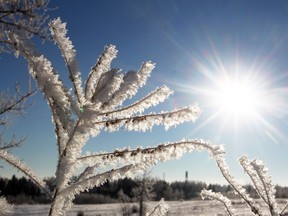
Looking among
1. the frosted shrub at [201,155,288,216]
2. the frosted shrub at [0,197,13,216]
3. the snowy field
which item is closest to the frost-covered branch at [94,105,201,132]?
the frosted shrub at [0,197,13,216]

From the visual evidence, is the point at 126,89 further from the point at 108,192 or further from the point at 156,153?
the point at 108,192

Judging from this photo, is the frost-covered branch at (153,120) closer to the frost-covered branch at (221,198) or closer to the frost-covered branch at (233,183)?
the frost-covered branch at (233,183)

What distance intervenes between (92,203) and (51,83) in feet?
188

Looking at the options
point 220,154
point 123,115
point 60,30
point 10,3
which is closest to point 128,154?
point 123,115

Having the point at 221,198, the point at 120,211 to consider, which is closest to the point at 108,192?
the point at 120,211

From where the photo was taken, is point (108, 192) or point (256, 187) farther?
point (108, 192)

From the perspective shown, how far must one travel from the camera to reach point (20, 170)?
0.77m

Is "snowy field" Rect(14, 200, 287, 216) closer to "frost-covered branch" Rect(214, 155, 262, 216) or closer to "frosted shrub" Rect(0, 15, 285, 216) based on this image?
"frost-covered branch" Rect(214, 155, 262, 216)

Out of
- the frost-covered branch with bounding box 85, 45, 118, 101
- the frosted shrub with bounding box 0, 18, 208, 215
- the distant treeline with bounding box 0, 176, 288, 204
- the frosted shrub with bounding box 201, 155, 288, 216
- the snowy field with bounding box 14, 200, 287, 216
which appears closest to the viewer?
the frosted shrub with bounding box 0, 18, 208, 215

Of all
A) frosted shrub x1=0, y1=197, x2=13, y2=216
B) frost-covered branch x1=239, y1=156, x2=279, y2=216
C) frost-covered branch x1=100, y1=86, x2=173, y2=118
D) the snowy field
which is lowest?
frosted shrub x1=0, y1=197, x2=13, y2=216

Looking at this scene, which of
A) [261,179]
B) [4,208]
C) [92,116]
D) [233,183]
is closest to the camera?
[92,116]

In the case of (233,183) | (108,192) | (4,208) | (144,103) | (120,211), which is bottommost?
(4,208)

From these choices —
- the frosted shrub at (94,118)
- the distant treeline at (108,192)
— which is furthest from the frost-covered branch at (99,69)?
the distant treeline at (108,192)

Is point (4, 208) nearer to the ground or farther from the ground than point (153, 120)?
nearer to the ground
